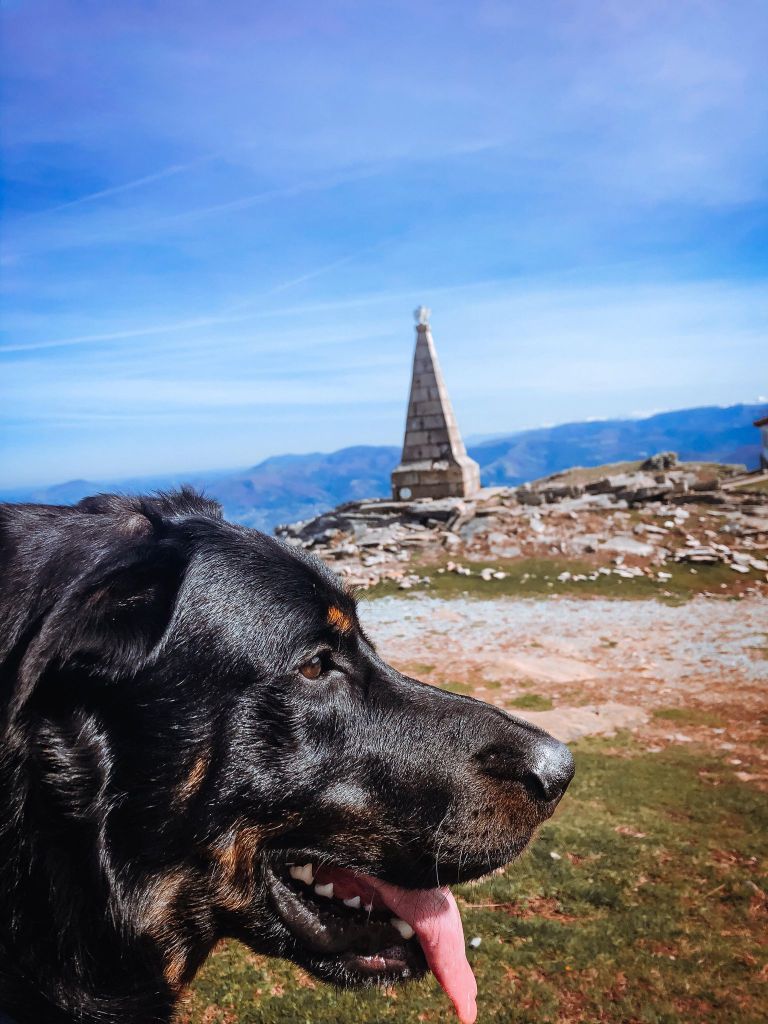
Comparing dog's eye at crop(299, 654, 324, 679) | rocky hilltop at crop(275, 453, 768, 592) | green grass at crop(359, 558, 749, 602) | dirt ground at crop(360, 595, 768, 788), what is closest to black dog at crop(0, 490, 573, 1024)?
dog's eye at crop(299, 654, 324, 679)

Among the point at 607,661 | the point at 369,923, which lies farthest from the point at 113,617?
the point at 607,661

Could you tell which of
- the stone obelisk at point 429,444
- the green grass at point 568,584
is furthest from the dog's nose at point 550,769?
the stone obelisk at point 429,444

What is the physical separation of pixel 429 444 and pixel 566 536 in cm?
695

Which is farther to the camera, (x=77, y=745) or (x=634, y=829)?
(x=634, y=829)

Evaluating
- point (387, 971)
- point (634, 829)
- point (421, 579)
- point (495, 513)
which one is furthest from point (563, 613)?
point (387, 971)

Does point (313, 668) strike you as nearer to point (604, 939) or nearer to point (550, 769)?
point (550, 769)

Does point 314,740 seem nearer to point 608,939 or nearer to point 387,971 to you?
point 387,971

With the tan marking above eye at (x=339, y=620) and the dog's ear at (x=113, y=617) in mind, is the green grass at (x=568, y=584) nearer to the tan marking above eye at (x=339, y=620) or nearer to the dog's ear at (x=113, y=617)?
the tan marking above eye at (x=339, y=620)

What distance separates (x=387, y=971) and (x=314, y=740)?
0.87 meters

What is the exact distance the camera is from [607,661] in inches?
366

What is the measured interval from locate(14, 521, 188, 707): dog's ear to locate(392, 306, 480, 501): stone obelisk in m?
18.5

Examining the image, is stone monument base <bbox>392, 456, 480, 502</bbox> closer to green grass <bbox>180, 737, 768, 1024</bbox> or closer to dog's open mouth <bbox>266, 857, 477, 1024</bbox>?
green grass <bbox>180, 737, 768, 1024</bbox>

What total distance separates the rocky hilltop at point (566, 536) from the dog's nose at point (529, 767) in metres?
10.7

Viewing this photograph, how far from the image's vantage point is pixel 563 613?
11.5 metres
